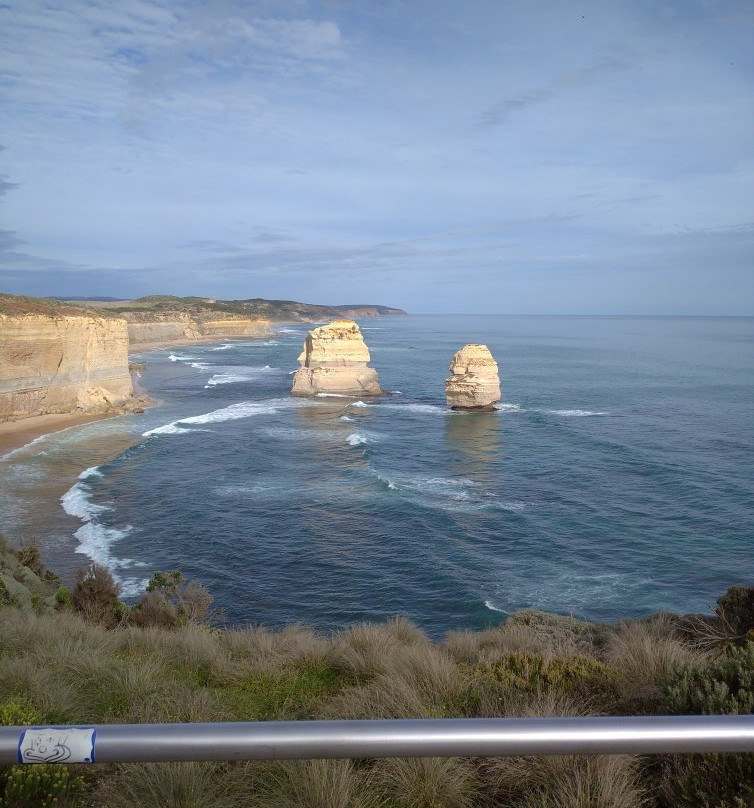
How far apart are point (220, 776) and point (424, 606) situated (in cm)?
1423

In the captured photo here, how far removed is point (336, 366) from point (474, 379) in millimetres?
12956

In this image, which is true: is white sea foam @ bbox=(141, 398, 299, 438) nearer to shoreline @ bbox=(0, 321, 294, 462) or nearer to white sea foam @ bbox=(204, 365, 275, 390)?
shoreline @ bbox=(0, 321, 294, 462)

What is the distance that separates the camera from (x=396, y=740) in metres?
2.03

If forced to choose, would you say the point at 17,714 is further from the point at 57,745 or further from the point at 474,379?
the point at 474,379

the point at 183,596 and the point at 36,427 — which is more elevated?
the point at 36,427

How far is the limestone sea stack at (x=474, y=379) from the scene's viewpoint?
47.2 m

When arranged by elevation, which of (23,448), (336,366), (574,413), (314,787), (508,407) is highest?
(336,366)

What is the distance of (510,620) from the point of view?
39.4 feet

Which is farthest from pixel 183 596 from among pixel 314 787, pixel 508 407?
pixel 508 407

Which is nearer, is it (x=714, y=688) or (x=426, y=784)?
(x=426, y=784)

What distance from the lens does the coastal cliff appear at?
1528 inches

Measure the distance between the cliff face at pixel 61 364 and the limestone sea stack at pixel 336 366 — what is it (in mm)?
14585

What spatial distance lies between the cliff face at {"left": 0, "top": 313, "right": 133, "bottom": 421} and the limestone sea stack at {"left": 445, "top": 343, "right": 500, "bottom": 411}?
24675mm

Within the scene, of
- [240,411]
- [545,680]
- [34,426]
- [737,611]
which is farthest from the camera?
[240,411]
